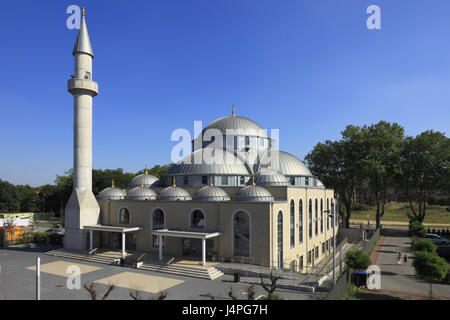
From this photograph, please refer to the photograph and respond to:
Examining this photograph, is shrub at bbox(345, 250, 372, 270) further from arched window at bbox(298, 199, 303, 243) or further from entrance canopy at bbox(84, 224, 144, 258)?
entrance canopy at bbox(84, 224, 144, 258)

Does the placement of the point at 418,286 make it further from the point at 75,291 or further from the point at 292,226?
the point at 75,291

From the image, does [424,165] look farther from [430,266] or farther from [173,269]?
[173,269]

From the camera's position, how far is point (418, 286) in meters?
20.8

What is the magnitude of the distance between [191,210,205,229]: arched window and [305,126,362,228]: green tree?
3100 cm

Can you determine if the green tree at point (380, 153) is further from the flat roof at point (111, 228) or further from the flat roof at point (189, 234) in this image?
the flat roof at point (111, 228)

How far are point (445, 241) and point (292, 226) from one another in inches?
800

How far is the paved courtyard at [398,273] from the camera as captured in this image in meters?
19.9

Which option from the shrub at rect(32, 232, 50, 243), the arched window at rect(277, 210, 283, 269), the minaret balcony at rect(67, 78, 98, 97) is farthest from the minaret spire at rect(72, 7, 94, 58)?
the arched window at rect(277, 210, 283, 269)

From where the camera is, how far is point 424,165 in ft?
147

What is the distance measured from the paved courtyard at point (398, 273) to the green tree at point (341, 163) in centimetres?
1417

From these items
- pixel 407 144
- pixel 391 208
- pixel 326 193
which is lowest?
pixel 391 208

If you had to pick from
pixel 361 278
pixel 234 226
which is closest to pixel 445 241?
pixel 361 278

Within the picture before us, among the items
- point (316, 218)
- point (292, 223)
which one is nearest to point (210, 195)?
point (292, 223)
